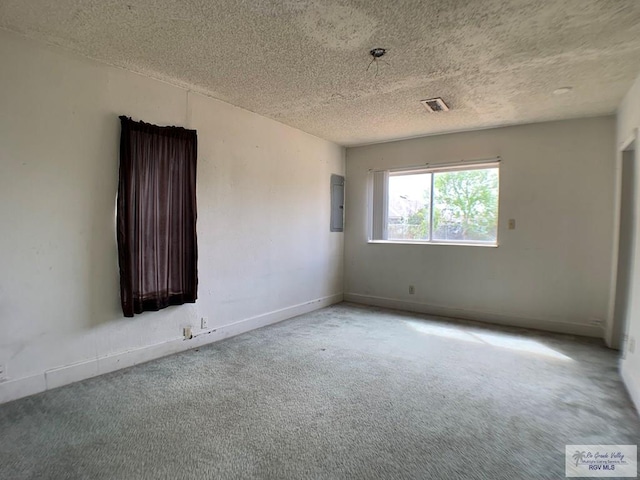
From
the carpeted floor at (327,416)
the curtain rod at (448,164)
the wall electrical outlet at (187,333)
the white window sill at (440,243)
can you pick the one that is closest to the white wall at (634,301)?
the carpeted floor at (327,416)

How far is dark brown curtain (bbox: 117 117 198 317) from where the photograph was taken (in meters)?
2.85

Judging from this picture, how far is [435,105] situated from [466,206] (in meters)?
1.66

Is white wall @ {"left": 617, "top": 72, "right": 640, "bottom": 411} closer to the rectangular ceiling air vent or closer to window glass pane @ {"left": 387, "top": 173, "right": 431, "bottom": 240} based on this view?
the rectangular ceiling air vent

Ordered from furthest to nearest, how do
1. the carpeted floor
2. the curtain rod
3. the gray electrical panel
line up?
the gray electrical panel < the curtain rod < the carpeted floor

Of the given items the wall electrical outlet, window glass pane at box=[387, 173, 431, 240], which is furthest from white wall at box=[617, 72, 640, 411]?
the wall electrical outlet

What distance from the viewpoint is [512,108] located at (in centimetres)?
373

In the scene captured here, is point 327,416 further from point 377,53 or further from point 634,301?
point 377,53

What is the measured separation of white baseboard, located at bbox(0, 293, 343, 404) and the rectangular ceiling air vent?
9.79 ft

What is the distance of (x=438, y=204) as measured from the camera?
16.3 feet

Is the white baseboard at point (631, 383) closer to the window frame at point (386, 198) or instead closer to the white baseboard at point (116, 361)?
the window frame at point (386, 198)

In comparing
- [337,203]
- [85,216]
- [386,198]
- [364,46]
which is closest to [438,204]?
[386,198]

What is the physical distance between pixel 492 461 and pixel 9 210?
334cm

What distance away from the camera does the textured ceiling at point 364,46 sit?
80.7 inches

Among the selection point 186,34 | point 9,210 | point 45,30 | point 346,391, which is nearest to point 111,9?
point 186,34
